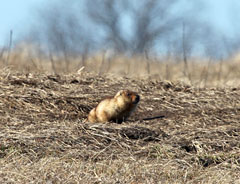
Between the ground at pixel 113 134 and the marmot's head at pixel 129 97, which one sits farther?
the marmot's head at pixel 129 97

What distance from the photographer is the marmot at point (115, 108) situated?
7.53 m

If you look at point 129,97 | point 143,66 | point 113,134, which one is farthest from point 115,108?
point 143,66

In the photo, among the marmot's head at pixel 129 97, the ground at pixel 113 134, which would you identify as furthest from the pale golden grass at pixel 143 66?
the marmot's head at pixel 129 97

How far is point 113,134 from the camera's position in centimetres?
657

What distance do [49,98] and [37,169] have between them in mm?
3196

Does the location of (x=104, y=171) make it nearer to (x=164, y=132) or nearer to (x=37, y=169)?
(x=37, y=169)

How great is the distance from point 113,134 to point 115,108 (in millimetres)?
1025

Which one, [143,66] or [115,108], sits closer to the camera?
[115,108]

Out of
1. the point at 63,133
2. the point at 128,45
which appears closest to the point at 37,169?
the point at 63,133

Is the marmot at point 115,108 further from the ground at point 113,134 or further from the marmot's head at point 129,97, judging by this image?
the ground at point 113,134

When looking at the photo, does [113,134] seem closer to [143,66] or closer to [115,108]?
[115,108]

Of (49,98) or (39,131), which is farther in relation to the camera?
(49,98)

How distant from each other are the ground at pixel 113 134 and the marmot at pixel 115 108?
211 mm

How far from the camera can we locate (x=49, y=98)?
325 inches
